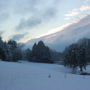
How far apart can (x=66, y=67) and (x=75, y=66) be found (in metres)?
4.13

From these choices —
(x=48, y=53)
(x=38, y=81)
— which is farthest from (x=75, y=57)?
(x=38, y=81)

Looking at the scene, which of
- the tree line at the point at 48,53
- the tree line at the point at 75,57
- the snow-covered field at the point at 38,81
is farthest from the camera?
the tree line at the point at 48,53

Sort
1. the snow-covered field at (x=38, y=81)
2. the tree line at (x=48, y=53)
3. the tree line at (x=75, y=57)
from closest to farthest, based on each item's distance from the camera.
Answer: the snow-covered field at (x=38, y=81) → the tree line at (x=75, y=57) → the tree line at (x=48, y=53)

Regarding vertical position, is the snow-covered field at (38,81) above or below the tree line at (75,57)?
below

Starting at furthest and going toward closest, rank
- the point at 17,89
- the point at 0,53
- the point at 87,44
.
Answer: the point at 87,44 < the point at 0,53 < the point at 17,89

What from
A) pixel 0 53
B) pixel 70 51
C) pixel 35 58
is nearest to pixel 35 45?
pixel 35 58

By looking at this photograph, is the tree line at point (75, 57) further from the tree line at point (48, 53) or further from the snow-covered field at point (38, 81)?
the snow-covered field at point (38, 81)

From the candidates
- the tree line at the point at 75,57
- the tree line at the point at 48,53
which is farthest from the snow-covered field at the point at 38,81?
the tree line at the point at 48,53

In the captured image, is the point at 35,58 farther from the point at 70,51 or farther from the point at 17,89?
the point at 17,89

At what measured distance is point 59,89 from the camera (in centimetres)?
1228

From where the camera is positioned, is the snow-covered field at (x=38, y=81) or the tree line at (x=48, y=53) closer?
the snow-covered field at (x=38, y=81)

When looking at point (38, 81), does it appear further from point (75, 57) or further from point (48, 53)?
point (48, 53)

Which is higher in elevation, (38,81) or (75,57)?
(75,57)

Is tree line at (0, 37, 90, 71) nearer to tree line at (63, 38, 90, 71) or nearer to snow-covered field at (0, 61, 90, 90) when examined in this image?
tree line at (63, 38, 90, 71)
